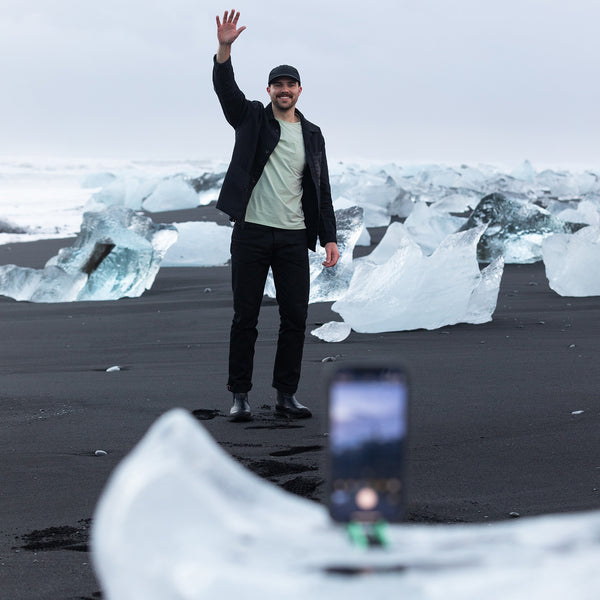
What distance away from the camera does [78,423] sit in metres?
4.32

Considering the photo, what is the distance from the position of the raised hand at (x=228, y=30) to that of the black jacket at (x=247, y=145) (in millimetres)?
104

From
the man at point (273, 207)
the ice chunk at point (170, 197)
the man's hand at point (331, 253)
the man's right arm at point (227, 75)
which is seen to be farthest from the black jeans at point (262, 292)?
the ice chunk at point (170, 197)

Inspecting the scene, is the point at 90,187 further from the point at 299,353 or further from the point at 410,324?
the point at 299,353

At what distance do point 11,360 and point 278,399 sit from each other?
2.07 metres

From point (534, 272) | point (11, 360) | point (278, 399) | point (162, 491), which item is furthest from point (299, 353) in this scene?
point (534, 272)

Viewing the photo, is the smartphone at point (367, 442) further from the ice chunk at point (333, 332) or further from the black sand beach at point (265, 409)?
the ice chunk at point (333, 332)

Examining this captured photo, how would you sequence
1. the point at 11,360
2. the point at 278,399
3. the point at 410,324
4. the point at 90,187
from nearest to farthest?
the point at 278,399, the point at 11,360, the point at 410,324, the point at 90,187

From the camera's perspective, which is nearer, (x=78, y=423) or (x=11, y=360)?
(x=78, y=423)

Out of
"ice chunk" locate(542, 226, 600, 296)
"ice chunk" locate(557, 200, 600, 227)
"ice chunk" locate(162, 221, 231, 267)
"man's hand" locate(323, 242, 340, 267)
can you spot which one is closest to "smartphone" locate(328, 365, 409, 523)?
"man's hand" locate(323, 242, 340, 267)

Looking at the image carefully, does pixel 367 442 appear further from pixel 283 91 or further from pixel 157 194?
pixel 157 194

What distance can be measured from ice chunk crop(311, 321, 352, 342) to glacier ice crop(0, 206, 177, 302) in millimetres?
2700

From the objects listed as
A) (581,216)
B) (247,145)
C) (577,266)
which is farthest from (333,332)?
(581,216)

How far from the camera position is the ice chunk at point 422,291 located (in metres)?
6.68

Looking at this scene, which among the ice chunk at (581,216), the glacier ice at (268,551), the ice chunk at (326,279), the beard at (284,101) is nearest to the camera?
the glacier ice at (268,551)
